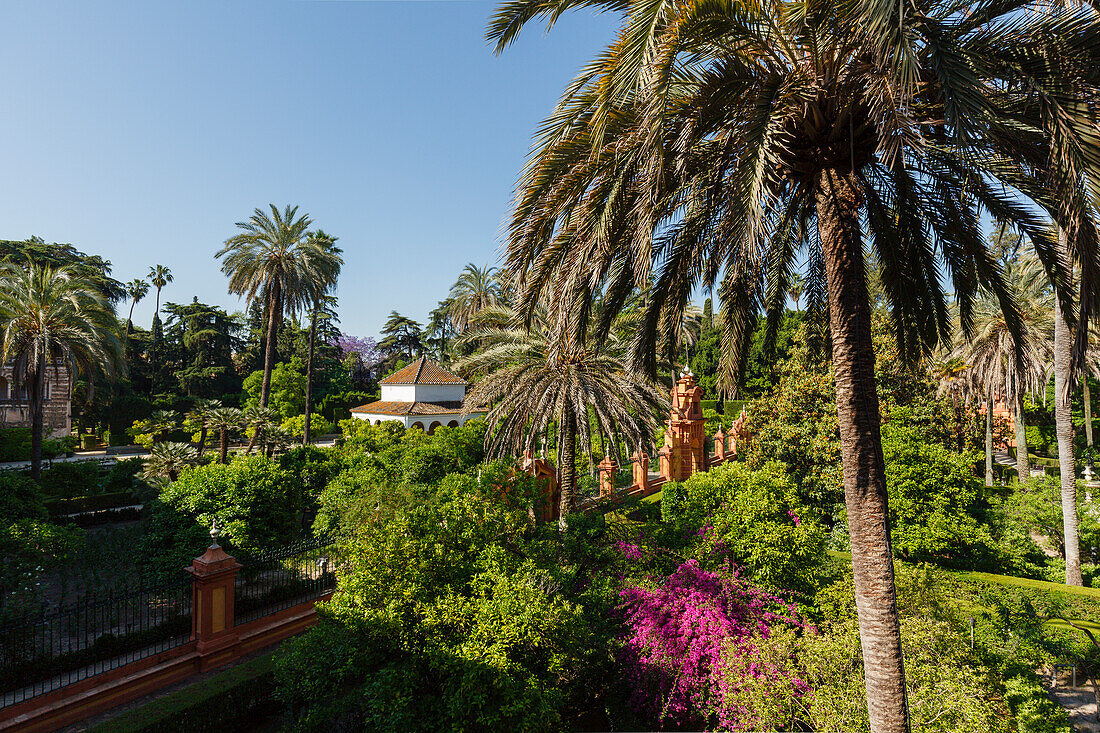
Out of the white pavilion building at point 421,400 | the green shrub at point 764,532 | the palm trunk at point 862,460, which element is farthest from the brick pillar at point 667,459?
the palm trunk at point 862,460

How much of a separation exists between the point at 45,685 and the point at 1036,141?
48.5 feet

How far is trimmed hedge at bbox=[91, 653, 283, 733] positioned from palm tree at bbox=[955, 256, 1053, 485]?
2137 cm

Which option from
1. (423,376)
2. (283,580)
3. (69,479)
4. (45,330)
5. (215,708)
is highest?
(45,330)

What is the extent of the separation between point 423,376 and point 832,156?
35764 millimetres

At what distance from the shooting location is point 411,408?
36406 mm

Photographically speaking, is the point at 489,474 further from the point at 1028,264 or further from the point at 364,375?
the point at 364,375

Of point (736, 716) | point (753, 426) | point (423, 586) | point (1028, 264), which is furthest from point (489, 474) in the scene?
point (1028, 264)

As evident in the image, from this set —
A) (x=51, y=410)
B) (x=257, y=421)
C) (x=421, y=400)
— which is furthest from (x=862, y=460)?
(x=51, y=410)

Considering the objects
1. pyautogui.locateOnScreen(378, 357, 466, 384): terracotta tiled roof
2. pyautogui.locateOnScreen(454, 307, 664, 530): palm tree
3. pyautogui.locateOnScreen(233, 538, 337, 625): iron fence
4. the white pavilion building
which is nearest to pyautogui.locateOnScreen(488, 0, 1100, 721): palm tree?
pyautogui.locateOnScreen(454, 307, 664, 530): palm tree

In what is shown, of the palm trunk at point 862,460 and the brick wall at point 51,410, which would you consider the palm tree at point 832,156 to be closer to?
the palm trunk at point 862,460

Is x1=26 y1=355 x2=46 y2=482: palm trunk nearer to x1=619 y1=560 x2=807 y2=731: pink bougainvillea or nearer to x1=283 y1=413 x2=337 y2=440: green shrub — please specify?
x1=283 y1=413 x2=337 y2=440: green shrub

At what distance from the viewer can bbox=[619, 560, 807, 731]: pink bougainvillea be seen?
23.3 feet

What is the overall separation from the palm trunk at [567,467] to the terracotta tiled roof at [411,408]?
23514 mm

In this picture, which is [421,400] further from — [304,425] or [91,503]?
[91,503]
